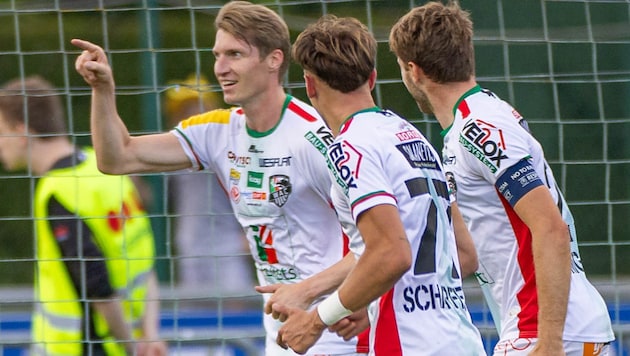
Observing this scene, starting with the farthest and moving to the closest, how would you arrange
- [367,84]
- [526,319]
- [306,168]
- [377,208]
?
[306,168] → [526,319] → [367,84] → [377,208]

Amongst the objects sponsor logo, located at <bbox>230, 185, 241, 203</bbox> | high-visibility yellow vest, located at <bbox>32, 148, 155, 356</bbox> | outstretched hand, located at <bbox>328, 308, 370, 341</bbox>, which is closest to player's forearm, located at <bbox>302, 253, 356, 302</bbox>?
outstretched hand, located at <bbox>328, 308, 370, 341</bbox>

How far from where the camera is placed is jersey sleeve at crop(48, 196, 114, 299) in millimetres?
5320

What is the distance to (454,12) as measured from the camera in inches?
153

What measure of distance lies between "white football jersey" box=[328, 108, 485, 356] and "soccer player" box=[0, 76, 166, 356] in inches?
88.4

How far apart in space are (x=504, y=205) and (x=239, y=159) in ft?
3.60

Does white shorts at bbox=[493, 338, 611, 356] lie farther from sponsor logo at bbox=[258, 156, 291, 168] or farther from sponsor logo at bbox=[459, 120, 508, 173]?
sponsor logo at bbox=[258, 156, 291, 168]

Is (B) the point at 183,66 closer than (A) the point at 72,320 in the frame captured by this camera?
No

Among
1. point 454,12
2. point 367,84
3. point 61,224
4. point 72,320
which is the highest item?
point 454,12

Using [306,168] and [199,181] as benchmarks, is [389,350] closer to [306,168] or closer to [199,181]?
[306,168]

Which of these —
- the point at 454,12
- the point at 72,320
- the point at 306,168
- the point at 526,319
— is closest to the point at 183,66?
the point at 72,320

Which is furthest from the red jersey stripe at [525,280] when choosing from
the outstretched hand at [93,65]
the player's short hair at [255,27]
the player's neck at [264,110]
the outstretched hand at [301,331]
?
the outstretched hand at [93,65]

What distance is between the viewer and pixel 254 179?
4.21m

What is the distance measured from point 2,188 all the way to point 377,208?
3.79m

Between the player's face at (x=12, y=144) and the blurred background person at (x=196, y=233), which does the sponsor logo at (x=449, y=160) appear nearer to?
the player's face at (x=12, y=144)
